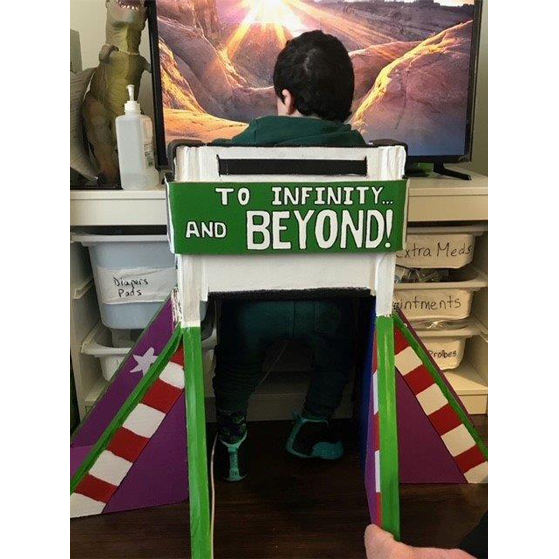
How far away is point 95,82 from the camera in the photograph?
51.6 inches

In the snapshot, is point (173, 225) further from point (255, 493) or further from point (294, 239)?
point (255, 493)

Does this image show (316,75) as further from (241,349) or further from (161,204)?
(241,349)

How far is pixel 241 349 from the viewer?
3.68 ft

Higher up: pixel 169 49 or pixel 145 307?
pixel 169 49

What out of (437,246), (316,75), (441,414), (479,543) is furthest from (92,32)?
(479,543)

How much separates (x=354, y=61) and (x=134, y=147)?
62 cm

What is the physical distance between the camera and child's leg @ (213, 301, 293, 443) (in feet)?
3.56

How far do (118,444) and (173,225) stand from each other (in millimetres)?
455

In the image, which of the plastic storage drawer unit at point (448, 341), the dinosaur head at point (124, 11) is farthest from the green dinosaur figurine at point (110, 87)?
the plastic storage drawer unit at point (448, 341)

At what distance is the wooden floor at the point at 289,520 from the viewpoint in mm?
1070

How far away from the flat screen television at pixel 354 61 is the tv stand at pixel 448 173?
1.0 inches

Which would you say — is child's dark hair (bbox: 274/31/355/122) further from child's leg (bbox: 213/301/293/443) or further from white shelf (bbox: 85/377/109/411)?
white shelf (bbox: 85/377/109/411)

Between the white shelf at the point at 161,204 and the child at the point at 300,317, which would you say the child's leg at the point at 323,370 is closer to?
the child at the point at 300,317

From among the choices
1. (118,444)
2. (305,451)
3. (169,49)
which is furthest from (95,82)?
(305,451)
